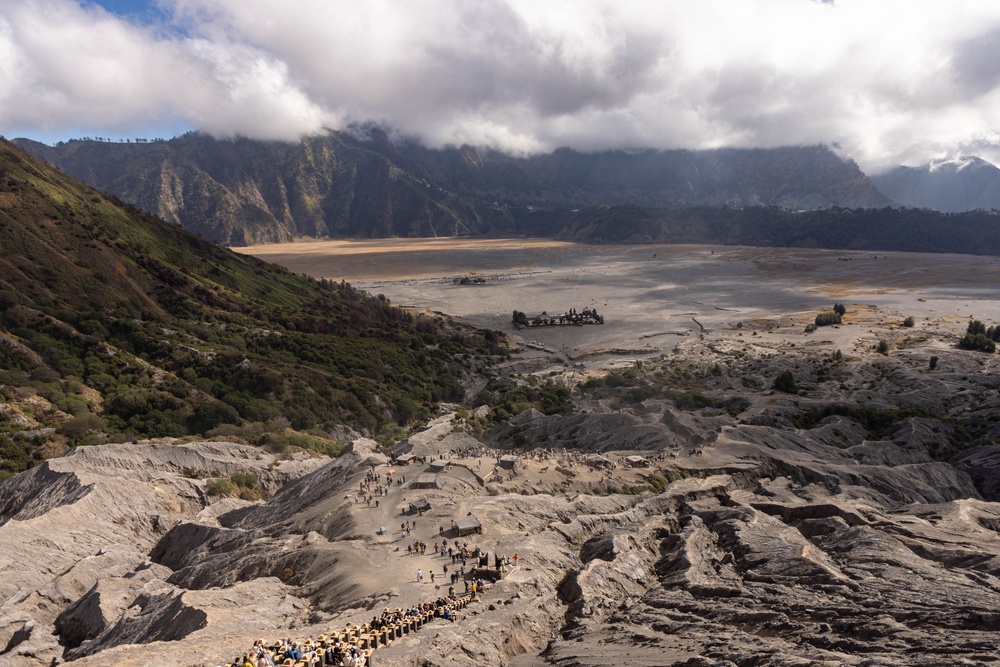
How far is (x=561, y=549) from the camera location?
34.5m

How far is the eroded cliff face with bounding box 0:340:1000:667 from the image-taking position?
25062 millimetres

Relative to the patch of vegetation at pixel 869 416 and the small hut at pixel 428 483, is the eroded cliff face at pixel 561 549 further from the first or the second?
the patch of vegetation at pixel 869 416

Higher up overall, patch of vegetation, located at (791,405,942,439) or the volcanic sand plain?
the volcanic sand plain

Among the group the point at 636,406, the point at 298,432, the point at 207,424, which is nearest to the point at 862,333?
the point at 636,406

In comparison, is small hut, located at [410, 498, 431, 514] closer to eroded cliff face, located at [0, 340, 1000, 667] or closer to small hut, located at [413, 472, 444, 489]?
eroded cliff face, located at [0, 340, 1000, 667]

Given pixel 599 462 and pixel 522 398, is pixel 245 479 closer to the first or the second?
pixel 599 462

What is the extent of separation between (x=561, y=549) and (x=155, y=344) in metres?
55.2

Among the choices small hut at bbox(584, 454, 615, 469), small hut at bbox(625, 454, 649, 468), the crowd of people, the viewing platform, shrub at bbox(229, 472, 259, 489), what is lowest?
shrub at bbox(229, 472, 259, 489)

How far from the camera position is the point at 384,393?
75.8m

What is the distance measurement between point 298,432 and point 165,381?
576 inches

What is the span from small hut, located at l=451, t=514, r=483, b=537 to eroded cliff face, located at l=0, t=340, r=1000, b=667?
0.54 metres

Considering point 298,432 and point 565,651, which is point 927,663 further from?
point 298,432

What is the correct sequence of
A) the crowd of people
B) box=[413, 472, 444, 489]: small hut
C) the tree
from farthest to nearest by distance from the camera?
the tree
box=[413, 472, 444, 489]: small hut
the crowd of people

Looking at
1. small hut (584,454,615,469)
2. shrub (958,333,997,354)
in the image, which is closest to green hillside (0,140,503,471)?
small hut (584,454,615,469)
